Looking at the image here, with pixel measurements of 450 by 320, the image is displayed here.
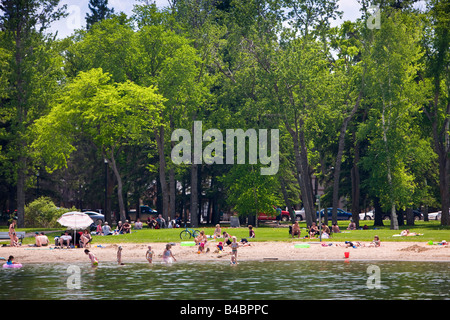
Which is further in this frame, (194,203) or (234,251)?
A: (194,203)

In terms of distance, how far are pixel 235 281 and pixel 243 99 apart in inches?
1239

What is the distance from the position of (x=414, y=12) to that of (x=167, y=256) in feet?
111

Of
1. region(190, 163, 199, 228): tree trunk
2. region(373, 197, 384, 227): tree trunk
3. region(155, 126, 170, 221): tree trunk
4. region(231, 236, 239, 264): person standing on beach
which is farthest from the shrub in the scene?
region(373, 197, 384, 227): tree trunk

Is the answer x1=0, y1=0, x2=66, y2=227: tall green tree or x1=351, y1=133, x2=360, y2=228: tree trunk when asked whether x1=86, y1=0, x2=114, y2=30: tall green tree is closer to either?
x1=0, y1=0, x2=66, y2=227: tall green tree

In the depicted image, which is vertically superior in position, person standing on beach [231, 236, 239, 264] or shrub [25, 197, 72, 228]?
shrub [25, 197, 72, 228]

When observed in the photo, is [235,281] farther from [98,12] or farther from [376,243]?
[98,12]

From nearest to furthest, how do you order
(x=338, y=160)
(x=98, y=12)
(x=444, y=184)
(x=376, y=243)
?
(x=376, y=243) < (x=444, y=184) < (x=338, y=160) < (x=98, y=12)

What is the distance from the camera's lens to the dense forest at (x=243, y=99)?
5166 centimetres

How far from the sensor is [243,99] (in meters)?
56.9

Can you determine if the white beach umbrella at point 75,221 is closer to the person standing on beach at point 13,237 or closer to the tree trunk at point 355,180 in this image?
the person standing on beach at point 13,237

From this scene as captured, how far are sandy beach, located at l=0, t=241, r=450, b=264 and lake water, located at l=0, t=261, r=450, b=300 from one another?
5.19 feet

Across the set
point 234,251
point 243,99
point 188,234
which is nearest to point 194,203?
point 243,99

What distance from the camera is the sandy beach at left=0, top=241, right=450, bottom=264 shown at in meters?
35.2
